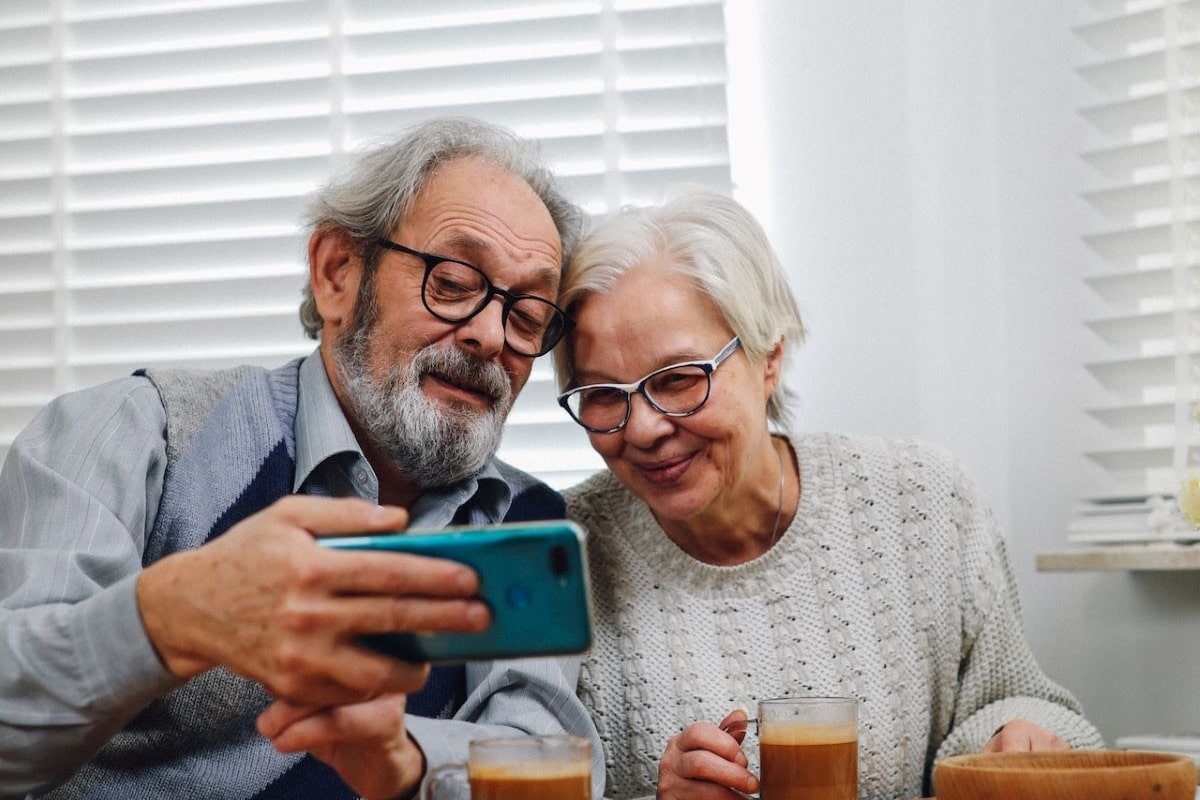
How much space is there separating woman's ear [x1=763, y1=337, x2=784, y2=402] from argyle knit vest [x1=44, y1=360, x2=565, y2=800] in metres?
0.62

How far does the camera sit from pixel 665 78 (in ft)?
7.30

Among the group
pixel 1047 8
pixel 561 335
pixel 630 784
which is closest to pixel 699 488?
pixel 561 335

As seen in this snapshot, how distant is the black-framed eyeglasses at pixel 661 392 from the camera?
1.64 meters

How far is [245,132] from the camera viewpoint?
2359 millimetres

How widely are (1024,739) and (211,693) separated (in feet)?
3.17

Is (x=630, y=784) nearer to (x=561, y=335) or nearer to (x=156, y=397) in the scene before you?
(x=561, y=335)

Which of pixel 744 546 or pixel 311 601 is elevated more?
pixel 311 601

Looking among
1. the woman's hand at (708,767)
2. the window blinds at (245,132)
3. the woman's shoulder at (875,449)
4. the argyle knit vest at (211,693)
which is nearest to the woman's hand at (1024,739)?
the woman's hand at (708,767)

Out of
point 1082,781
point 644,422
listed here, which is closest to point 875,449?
point 644,422

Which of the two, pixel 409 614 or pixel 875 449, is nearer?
pixel 409 614

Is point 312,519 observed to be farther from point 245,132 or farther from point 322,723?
point 245,132

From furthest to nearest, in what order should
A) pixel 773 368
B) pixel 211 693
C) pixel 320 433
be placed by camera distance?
1. pixel 773 368
2. pixel 320 433
3. pixel 211 693

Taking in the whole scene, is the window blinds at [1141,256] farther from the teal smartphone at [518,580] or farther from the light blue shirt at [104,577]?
the teal smartphone at [518,580]

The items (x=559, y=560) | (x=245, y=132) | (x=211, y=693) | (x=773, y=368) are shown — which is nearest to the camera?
(x=559, y=560)
